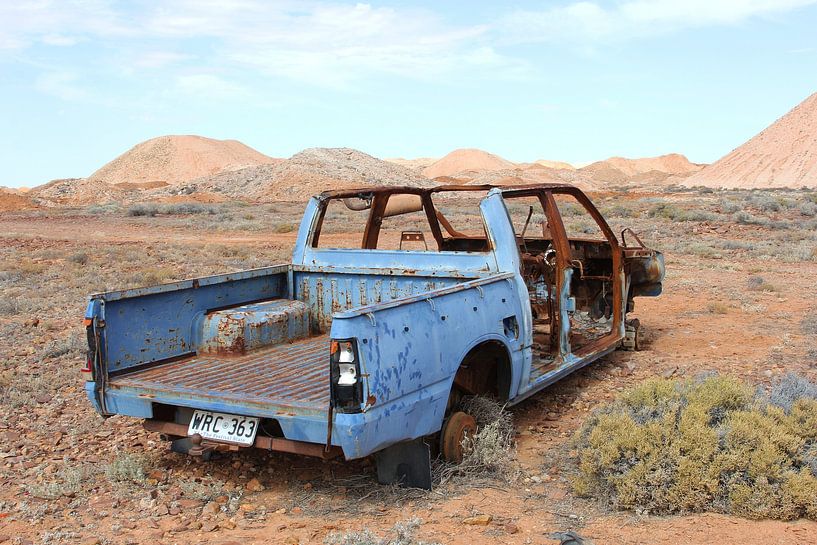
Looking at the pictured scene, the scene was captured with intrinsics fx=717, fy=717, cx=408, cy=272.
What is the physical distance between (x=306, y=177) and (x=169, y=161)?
53.3m

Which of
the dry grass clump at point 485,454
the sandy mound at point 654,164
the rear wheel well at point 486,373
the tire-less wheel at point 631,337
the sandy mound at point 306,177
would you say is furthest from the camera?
the sandy mound at point 654,164

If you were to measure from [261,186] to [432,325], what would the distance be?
50.7 meters

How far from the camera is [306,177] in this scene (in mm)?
54406

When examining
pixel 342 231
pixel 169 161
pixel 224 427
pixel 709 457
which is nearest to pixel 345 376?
pixel 224 427

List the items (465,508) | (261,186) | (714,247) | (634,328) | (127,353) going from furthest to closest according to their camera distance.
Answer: (261,186) → (714,247) → (634,328) → (127,353) → (465,508)

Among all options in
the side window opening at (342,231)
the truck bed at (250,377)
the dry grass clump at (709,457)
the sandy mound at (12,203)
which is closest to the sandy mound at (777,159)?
the side window opening at (342,231)

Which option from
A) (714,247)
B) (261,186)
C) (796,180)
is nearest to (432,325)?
(714,247)

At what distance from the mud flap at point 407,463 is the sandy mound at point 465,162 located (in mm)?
116957

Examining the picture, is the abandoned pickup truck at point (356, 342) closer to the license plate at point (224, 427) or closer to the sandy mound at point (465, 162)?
the license plate at point (224, 427)

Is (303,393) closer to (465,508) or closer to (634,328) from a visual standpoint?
(465,508)

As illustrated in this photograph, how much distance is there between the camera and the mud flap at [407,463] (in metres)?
4.00

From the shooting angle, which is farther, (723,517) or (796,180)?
(796,180)

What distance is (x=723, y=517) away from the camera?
3.62 meters

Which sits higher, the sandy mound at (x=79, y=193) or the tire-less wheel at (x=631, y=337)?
the sandy mound at (x=79, y=193)
